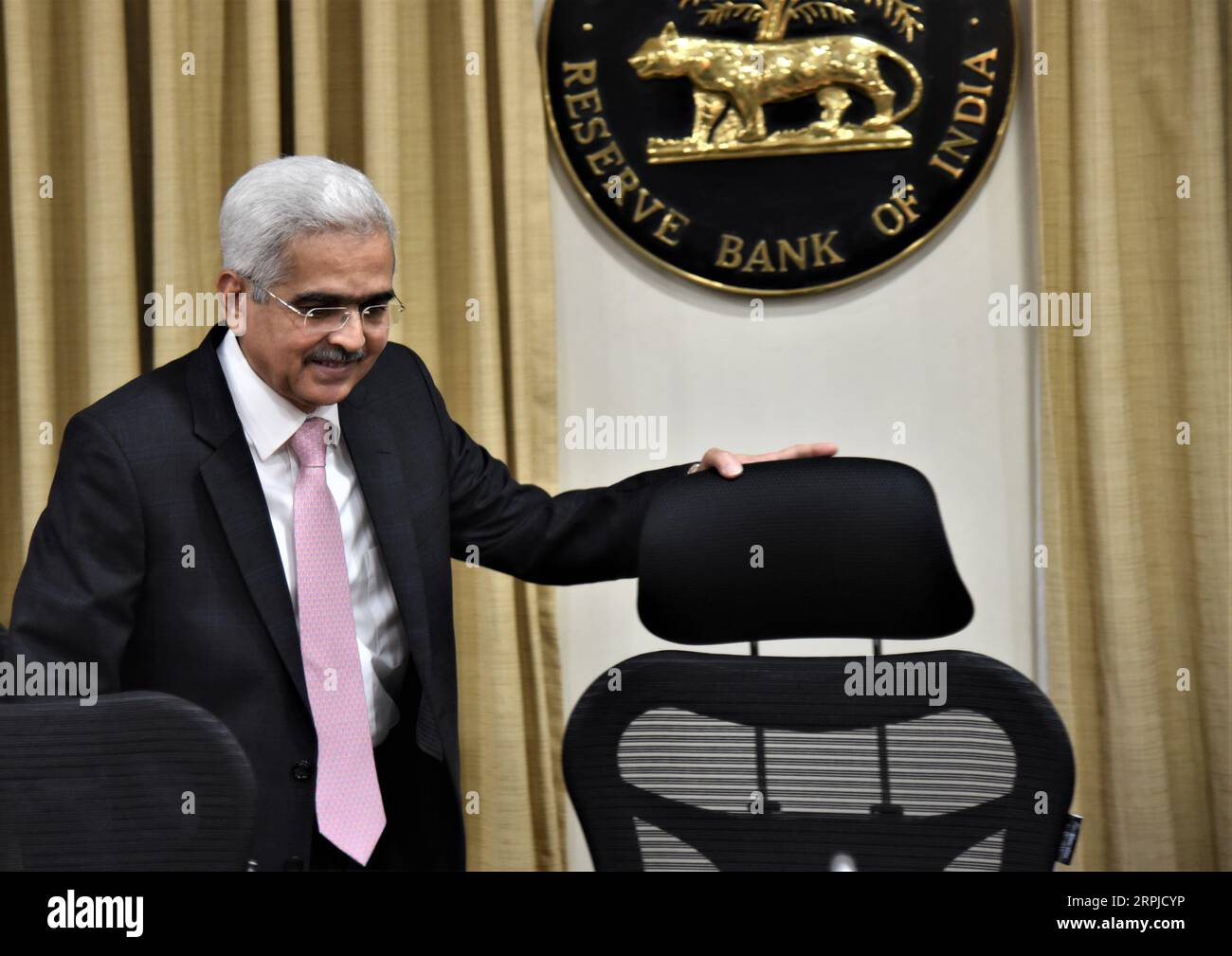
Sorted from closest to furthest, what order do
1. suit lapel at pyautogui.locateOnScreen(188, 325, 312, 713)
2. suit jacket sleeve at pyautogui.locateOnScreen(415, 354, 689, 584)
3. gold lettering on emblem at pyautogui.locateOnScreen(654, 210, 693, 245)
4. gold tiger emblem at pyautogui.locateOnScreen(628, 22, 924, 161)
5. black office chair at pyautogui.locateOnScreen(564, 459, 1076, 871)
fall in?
black office chair at pyautogui.locateOnScreen(564, 459, 1076, 871)
suit lapel at pyautogui.locateOnScreen(188, 325, 312, 713)
suit jacket sleeve at pyautogui.locateOnScreen(415, 354, 689, 584)
gold tiger emblem at pyautogui.locateOnScreen(628, 22, 924, 161)
gold lettering on emblem at pyautogui.locateOnScreen(654, 210, 693, 245)

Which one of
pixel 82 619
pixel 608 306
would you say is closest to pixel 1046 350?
pixel 608 306

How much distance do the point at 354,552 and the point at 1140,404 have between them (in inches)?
71.1

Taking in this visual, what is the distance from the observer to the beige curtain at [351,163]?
2824 millimetres

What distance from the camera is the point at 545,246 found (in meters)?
2.89

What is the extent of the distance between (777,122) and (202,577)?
1.76 meters

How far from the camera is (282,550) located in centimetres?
178

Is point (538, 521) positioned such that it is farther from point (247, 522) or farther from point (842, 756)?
point (842, 756)

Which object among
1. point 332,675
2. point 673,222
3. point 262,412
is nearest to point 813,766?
point 332,675

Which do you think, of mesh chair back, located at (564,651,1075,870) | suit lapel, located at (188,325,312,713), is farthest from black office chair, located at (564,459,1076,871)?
suit lapel, located at (188,325,312,713)

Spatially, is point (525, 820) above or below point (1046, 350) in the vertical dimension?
below

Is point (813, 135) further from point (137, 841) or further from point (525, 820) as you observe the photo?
point (137, 841)

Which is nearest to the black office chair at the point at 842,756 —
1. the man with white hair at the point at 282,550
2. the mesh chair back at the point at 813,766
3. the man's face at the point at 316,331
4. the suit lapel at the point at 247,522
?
the mesh chair back at the point at 813,766

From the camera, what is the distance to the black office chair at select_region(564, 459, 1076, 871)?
146 centimetres
